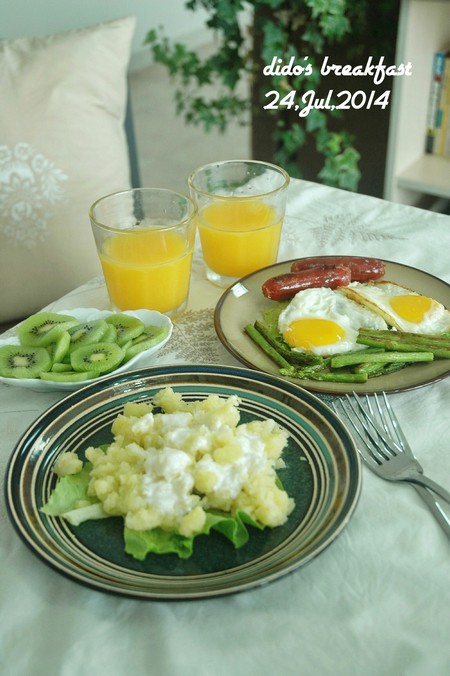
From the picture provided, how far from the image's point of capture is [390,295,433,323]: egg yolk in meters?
1.21

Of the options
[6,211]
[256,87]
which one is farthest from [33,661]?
[256,87]

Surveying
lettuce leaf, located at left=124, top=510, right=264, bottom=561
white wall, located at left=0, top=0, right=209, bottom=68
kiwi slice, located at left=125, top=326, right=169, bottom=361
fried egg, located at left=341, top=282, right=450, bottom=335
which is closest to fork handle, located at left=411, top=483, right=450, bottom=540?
lettuce leaf, located at left=124, top=510, right=264, bottom=561

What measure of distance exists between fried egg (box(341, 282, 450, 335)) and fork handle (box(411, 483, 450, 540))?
36 centimetres

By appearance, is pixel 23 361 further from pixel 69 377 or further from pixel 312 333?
pixel 312 333

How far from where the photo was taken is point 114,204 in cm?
138

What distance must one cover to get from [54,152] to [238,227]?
2.46 ft

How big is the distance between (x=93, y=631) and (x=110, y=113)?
1.68 metres

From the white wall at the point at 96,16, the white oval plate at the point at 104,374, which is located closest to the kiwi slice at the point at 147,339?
the white oval plate at the point at 104,374

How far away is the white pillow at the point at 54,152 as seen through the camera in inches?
72.3

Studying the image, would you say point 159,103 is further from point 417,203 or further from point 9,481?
point 9,481

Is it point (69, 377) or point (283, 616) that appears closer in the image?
point (283, 616)

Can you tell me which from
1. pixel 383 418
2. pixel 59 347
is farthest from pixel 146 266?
pixel 383 418

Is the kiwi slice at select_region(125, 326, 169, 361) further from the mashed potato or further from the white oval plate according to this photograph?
the mashed potato

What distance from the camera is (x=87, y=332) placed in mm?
1145
